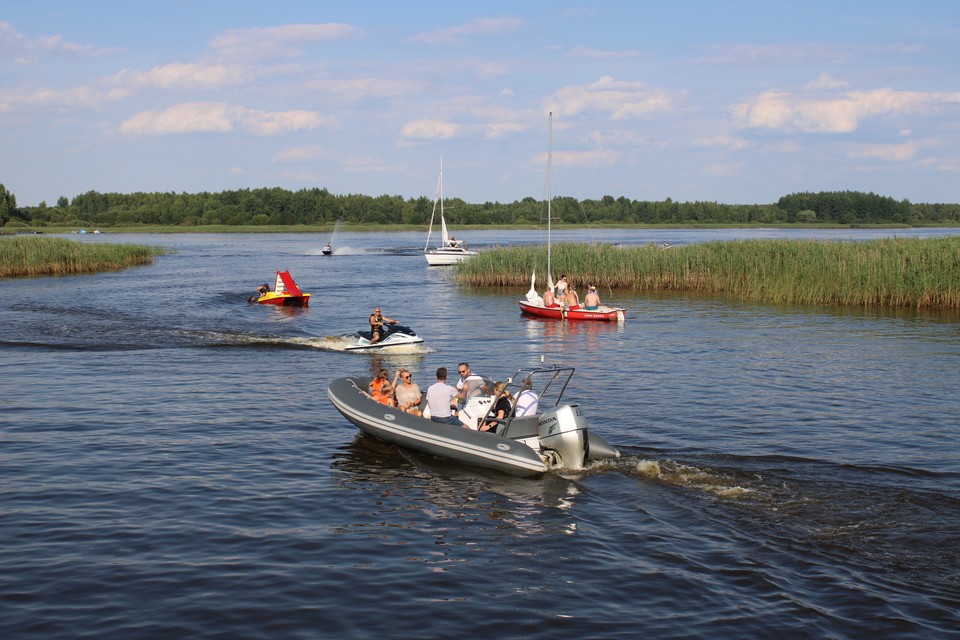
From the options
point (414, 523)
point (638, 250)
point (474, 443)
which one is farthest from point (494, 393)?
point (638, 250)

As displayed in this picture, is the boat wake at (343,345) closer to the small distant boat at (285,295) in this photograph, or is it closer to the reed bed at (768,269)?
Result: the small distant boat at (285,295)

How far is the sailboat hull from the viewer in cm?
3139

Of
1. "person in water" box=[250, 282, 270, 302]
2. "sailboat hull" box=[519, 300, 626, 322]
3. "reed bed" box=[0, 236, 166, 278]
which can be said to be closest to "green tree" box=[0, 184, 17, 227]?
"reed bed" box=[0, 236, 166, 278]

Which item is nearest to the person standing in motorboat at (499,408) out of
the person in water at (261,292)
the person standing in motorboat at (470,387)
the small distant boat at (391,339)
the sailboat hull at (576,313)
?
the person standing in motorboat at (470,387)

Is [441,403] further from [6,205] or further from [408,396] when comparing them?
[6,205]

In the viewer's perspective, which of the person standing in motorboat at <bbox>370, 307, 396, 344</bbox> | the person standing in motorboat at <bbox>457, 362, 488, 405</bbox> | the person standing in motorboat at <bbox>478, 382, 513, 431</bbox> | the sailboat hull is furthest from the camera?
the sailboat hull

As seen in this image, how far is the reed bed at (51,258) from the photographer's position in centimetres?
4912

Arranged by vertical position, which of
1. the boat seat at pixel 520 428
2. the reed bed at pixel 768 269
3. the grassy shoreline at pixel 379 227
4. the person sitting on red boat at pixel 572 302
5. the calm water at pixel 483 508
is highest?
the grassy shoreline at pixel 379 227

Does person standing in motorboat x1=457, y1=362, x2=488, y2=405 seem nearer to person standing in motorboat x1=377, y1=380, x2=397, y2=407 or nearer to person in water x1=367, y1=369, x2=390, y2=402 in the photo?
person standing in motorboat x1=377, y1=380, x2=397, y2=407

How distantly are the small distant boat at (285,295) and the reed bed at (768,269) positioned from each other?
1005cm

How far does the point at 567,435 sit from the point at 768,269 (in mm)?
26585

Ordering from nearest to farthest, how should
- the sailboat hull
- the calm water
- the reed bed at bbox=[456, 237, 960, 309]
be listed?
the calm water < the sailboat hull < the reed bed at bbox=[456, 237, 960, 309]

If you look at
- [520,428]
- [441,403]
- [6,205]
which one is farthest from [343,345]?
[6,205]

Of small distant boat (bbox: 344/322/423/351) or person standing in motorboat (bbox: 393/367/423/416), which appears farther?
small distant boat (bbox: 344/322/423/351)
